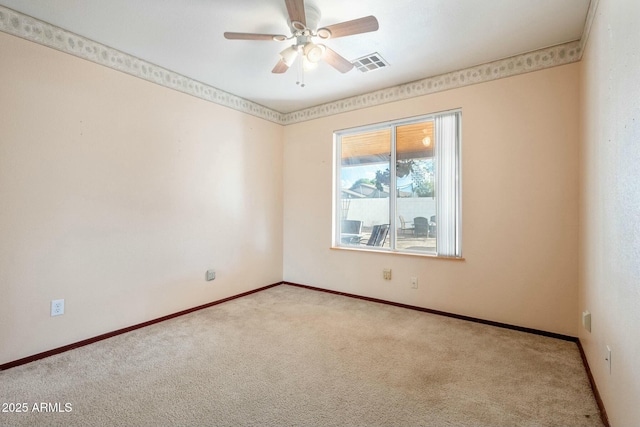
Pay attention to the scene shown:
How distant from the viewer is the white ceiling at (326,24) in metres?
2.09

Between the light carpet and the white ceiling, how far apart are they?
255 cm

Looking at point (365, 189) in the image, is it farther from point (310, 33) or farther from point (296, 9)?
point (296, 9)

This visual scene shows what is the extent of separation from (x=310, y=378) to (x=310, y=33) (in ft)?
7.96

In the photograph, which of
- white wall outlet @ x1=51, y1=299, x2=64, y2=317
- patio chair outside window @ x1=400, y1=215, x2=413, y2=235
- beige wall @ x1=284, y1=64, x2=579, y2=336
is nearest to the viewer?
white wall outlet @ x1=51, y1=299, x2=64, y2=317

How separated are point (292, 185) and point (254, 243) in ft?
3.39

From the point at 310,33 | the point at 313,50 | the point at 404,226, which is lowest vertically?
the point at 404,226

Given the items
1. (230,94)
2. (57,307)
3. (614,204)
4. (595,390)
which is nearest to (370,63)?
(230,94)

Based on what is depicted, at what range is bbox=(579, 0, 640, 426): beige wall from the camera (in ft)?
4.05

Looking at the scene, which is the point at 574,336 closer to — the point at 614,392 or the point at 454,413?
the point at 614,392

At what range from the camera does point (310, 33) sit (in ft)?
7.07

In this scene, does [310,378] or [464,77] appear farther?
[464,77]

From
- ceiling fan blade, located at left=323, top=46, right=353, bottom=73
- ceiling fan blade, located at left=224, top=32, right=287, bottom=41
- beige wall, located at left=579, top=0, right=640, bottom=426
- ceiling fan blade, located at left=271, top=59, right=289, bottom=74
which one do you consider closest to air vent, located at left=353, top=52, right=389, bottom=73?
ceiling fan blade, located at left=323, top=46, right=353, bottom=73

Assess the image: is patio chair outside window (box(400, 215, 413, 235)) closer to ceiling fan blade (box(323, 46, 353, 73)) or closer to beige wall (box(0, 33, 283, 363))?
ceiling fan blade (box(323, 46, 353, 73))

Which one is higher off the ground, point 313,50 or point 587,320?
point 313,50
